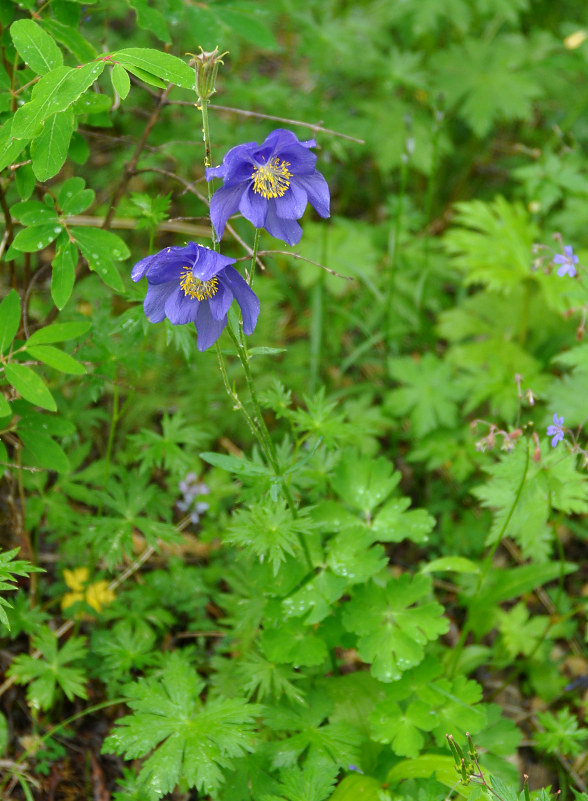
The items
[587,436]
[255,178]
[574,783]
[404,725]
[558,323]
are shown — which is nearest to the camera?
[255,178]

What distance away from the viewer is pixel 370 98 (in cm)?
433

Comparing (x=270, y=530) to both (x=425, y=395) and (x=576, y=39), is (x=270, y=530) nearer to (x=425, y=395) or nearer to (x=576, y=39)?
(x=425, y=395)

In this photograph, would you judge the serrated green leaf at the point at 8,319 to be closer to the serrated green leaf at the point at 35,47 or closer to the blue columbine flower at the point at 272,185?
the serrated green leaf at the point at 35,47

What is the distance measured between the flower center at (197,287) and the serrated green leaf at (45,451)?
0.77 metres

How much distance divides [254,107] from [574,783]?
3.64 m

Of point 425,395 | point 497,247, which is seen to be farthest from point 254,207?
point 497,247

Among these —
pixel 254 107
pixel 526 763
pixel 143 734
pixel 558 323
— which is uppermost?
pixel 254 107

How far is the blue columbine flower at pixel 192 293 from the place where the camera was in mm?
1580

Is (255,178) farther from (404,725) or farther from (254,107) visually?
(254,107)

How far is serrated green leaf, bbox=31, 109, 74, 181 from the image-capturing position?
5.76ft

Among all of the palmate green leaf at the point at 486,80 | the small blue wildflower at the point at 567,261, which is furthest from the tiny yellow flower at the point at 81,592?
the palmate green leaf at the point at 486,80

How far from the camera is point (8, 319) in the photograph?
2.03 meters

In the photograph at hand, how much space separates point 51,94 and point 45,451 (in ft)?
3.29

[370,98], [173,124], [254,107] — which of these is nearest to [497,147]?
[370,98]
